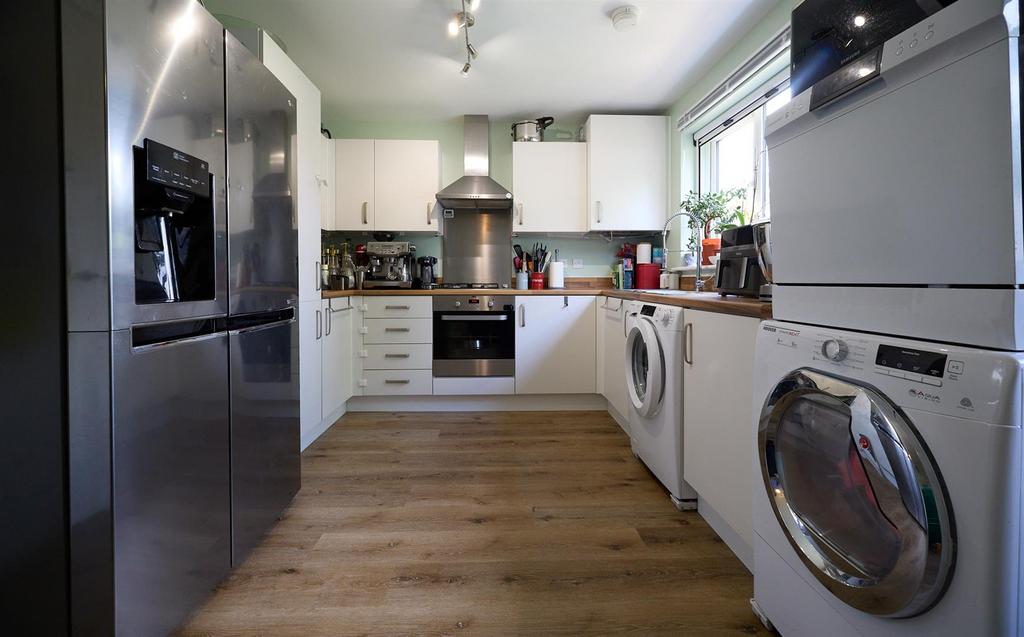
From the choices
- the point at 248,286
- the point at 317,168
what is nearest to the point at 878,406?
the point at 248,286

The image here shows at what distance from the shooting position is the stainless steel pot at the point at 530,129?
135 inches

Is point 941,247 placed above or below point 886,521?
above

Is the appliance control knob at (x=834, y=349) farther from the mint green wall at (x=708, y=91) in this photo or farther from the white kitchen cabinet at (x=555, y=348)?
the white kitchen cabinet at (x=555, y=348)

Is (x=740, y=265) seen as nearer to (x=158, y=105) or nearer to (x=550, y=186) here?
(x=158, y=105)

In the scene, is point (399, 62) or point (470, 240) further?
point (470, 240)

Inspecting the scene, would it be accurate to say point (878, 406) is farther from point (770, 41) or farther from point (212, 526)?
point (770, 41)

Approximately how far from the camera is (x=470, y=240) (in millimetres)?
3682

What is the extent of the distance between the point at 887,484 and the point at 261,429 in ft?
5.30

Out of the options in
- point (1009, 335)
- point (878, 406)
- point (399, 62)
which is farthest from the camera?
point (399, 62)

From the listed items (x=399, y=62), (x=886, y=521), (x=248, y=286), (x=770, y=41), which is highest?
(x=399, y=62)

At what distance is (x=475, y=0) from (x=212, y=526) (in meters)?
2.28

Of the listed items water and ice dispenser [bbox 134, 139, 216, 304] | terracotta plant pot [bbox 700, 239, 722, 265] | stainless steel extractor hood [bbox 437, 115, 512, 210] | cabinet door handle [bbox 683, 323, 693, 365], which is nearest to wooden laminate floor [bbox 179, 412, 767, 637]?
cabinet door handle [bbox 683, 323, 693, 365]

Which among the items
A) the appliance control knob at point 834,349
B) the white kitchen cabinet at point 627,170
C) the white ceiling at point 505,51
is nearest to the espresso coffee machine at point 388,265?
the white ceiling at point 505,51

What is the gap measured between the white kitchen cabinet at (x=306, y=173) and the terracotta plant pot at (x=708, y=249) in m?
2.17
